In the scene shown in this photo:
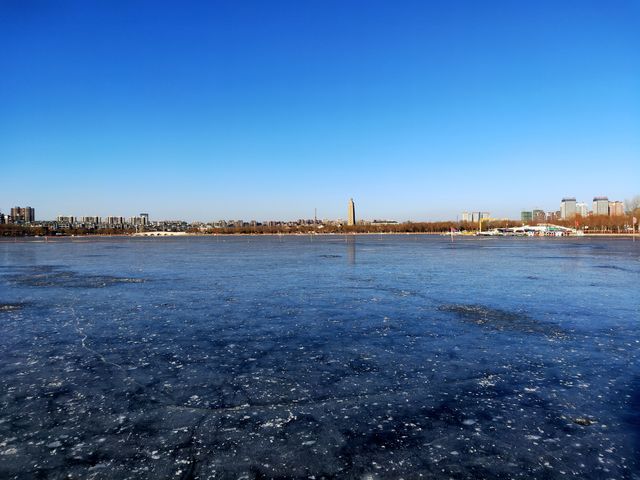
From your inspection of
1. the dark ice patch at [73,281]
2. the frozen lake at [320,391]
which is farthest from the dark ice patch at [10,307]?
the dark ice patch at [73,281]

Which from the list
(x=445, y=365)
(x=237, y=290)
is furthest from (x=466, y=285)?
(x=445, y=365)

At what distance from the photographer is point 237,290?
47.8 feet

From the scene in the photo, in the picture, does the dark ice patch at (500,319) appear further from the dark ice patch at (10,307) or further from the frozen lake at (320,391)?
the dark ice patch at (10,307)

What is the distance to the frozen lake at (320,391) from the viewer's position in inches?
153

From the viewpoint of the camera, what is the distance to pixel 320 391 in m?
5.47

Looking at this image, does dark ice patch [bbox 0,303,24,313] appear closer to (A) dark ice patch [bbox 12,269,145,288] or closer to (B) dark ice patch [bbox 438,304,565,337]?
(A) dark ice patch [bbox 12,269,145,288]

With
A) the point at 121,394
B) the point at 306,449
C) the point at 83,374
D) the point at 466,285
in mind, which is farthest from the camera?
the point at 466,285

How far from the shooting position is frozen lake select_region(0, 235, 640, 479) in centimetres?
389

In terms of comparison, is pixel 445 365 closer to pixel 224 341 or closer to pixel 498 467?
pixel 498 467

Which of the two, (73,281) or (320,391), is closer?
(320,391)

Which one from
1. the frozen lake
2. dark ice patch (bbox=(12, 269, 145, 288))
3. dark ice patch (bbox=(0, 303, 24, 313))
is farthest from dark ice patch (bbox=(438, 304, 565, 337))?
dark ice patch (bbox=(12, 269, 145, 288))

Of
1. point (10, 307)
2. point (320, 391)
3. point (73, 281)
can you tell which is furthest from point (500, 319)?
point (73, 281)

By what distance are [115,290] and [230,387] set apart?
10879 millimetres

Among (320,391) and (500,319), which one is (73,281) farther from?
(500,319)
